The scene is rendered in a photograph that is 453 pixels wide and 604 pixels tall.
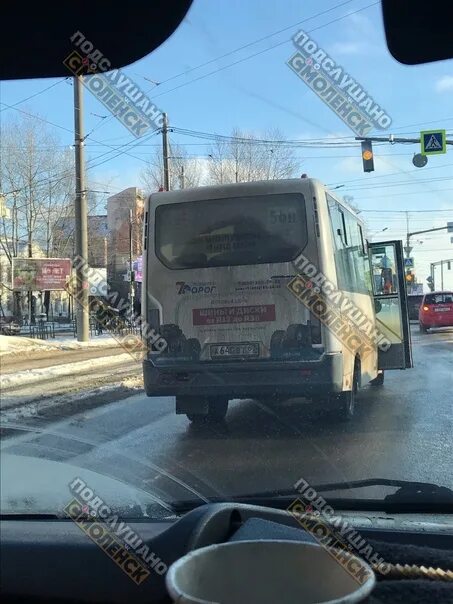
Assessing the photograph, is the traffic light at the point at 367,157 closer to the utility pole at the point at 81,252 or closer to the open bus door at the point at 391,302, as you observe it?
the open bus door at the point at 391,302

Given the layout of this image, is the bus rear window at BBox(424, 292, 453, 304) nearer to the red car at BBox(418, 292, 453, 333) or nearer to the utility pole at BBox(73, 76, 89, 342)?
the red car at BBox(418, 292, 453, 333)

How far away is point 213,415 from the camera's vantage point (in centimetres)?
827

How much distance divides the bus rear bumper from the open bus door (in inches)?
130

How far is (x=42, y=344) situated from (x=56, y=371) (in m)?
1.00

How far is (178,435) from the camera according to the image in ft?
24.1

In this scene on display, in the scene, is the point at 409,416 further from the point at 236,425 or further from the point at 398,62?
the point at 398,62

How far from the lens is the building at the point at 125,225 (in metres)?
8.29

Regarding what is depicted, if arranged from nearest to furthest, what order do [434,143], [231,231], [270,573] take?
[270,573] → [231,231] → [434,143]

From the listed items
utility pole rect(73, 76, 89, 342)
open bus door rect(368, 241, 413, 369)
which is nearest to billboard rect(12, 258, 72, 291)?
utility pole rect(73, 76, 89, 342)

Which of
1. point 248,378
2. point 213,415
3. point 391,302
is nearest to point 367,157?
point 391,302

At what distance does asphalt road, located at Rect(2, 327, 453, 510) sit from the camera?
3916mm

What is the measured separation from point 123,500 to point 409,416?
5532 millimetres

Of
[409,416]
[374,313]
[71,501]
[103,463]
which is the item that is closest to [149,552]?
[71,501]

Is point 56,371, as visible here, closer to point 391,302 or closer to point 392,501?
point 391,302
